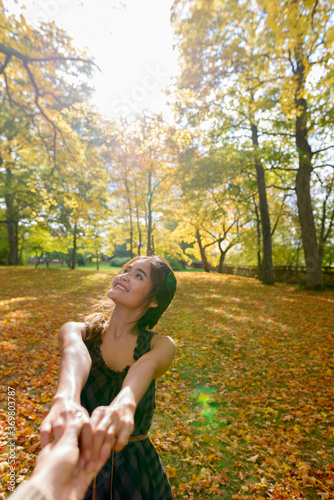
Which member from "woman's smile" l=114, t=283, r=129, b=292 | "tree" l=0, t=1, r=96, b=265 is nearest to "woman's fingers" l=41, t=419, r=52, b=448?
"woman's smile" l=114, t=283, r=129, b=292

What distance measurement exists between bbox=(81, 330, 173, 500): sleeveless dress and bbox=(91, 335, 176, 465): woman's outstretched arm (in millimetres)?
155

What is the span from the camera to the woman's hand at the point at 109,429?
0.93 metres

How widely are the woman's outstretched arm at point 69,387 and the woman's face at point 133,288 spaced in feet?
1.09

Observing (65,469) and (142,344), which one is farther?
(142,344)

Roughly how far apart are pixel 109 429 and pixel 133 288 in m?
0.92

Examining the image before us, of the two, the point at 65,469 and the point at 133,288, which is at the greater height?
the point at 133,288

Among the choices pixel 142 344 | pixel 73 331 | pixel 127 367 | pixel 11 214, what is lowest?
pixel 127 367

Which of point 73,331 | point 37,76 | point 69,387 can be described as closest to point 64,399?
point 69,387

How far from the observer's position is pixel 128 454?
1594mm

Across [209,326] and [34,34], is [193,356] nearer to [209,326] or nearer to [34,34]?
[209,326]

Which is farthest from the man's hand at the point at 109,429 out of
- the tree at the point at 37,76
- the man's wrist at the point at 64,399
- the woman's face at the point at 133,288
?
the tree at the point at 37,76

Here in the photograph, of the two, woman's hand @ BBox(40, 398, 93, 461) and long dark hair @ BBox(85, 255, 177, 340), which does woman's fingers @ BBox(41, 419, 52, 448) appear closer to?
woman's hand @ BBox(40, 398, 93, 461)

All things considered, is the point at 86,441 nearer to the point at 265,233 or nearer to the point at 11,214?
the point at 265,233

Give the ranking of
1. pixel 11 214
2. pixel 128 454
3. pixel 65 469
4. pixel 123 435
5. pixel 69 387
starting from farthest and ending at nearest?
pixel 11 214, pixel 128 454, pixel 69 387, pixel 123 435, pixel 65 469
